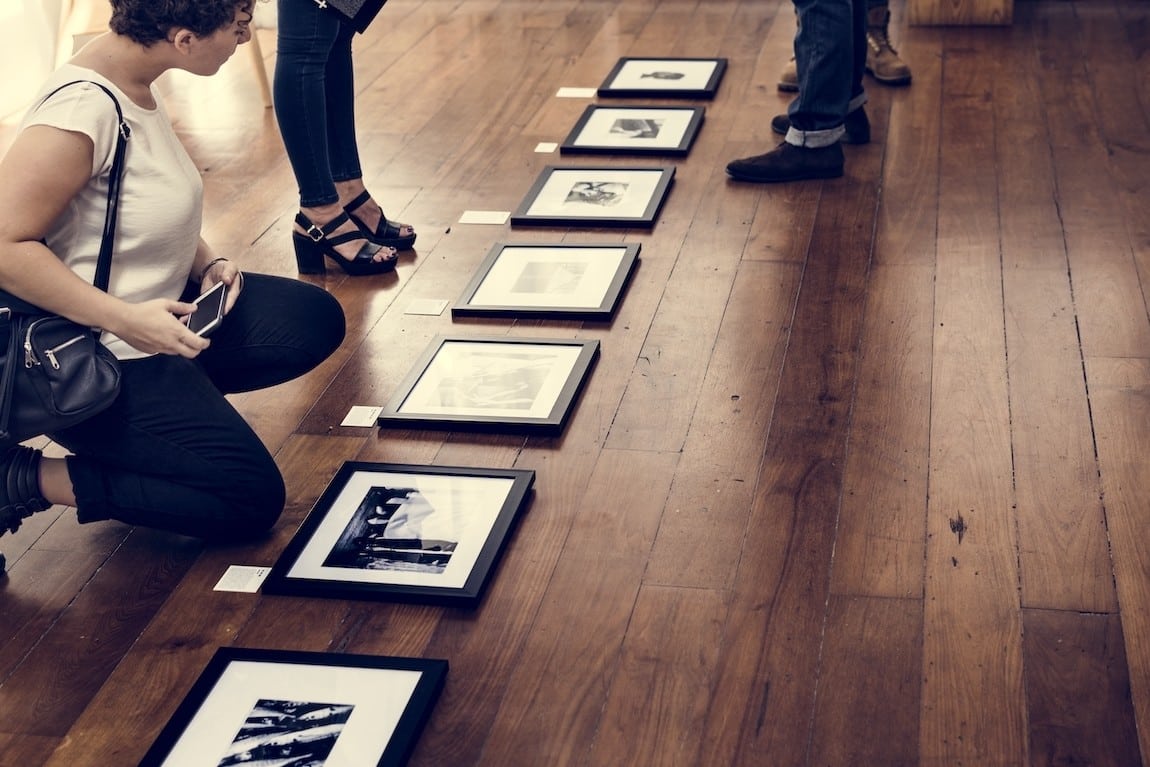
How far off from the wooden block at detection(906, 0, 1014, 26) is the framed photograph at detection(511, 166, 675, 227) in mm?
1665

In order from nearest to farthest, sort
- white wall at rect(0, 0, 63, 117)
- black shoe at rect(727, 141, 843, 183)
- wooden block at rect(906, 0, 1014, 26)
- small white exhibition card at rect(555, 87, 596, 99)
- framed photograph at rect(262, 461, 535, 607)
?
framed photograph at rect(262, 461, 535, 607), black shoe at rect(727, 141, 843, 183), white wall at rect(0, 0, 63, 117), small white exhibition card at rect(555, 87, 596, 99), wooden block at rect(906, 0, 1014, 26)

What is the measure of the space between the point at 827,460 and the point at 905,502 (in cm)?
19

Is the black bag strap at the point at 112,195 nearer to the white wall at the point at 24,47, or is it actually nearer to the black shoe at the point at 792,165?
the black shoe at the point at 792,165

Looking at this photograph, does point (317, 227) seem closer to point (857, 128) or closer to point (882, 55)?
point (857, 128)

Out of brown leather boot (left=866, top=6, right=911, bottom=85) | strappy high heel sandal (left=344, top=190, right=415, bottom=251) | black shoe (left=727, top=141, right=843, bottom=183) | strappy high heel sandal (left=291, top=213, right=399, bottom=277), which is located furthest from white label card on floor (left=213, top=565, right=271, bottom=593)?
brown leather boot (left=866, top=6, right=911, bottom=85)

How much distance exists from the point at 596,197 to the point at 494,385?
105 cm

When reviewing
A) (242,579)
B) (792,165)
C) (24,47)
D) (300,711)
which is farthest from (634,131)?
(300,711)

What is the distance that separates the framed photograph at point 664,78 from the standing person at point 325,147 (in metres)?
1.26

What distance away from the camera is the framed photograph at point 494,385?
2652 millimetres

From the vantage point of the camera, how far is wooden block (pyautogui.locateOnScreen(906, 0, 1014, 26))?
4.83 metres

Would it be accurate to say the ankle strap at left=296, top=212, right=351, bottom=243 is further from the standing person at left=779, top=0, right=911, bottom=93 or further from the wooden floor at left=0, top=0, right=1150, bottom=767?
the standing person at left=779, top=0, right=911, bottom=93

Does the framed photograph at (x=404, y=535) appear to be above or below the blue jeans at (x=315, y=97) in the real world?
below


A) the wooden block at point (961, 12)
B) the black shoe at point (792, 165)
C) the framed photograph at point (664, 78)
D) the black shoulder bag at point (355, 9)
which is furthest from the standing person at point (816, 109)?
the wooden block at point (961, 12)

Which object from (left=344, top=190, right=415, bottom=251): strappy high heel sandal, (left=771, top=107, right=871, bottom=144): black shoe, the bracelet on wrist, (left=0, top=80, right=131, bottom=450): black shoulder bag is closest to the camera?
(left=0, top=80, right=131, bottom=450): black shoulder bag
